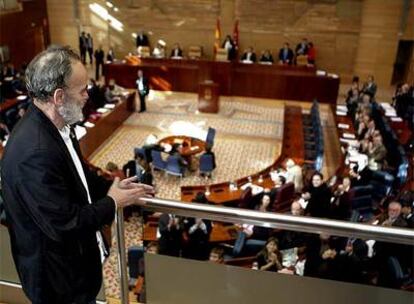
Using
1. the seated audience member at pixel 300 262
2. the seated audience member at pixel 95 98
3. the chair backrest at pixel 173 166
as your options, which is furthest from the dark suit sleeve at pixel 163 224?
the seated audience member at pixel 95 98

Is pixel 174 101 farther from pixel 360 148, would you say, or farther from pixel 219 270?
pixel 219 270

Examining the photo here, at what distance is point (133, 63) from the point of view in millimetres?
16656

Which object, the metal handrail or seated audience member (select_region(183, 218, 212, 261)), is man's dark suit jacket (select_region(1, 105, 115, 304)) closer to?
the metal handrail

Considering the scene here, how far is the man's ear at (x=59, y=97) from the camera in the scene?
1.87 m

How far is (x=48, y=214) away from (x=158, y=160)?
28.6 ft

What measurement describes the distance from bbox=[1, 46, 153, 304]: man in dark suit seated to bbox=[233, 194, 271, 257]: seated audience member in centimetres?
440

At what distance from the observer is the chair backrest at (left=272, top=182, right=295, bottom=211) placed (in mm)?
7754

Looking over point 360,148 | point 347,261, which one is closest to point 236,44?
point 360,148

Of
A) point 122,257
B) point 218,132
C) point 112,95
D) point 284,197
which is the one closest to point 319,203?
point 284,197

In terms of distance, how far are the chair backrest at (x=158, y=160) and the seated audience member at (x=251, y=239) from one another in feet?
11.9

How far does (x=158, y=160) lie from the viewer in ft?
34.4

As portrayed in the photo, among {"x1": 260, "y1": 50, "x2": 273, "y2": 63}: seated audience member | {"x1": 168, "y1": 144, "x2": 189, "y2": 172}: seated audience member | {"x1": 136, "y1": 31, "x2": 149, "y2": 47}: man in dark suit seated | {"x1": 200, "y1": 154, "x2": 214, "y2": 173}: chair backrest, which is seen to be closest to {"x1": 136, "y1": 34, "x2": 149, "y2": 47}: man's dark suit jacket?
{"x1": 136, "y1": 31, "x2": 149, "y2": 47}: man in dark suit seated

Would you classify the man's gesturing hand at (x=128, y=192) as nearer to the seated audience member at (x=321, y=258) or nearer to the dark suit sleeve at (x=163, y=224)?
the seated audience member at (x=321, y=258)

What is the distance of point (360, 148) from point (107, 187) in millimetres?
8906
